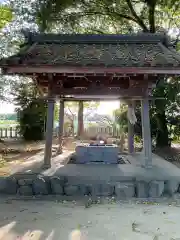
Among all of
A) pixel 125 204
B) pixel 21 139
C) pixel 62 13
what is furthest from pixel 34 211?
pixel 21 139

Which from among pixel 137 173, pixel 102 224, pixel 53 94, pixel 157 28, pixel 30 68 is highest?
pixel 157 28

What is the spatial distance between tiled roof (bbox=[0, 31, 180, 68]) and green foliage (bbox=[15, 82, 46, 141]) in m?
7.74

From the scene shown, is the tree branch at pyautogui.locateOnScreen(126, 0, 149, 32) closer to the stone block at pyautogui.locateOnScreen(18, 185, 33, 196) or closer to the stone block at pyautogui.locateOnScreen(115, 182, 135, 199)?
the stone block at pyautogui.locateOnScreen(115, 182, 135, 199)

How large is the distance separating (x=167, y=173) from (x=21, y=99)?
36.1 ft

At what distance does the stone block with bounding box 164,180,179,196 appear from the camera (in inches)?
214

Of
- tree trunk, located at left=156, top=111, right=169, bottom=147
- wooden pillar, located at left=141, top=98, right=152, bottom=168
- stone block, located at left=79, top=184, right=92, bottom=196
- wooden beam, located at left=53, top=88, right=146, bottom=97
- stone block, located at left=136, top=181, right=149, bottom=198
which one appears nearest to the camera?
stone block, located at left=136, top=181, right=149, bottom=198

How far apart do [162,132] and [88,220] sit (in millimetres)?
8510

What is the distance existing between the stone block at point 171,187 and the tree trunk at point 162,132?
644 cm

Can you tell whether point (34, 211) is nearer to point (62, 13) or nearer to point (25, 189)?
point (25, 189)

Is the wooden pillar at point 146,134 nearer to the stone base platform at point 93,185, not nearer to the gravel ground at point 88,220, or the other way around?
the stone base platform at point 93,185

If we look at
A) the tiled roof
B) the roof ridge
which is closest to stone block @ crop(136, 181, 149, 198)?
the tiled roof

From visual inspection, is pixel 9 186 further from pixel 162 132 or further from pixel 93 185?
pixel 162 132

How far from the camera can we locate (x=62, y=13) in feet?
38.9

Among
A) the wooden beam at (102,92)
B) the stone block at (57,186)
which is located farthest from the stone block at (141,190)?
the wooden beam at (102,92)
